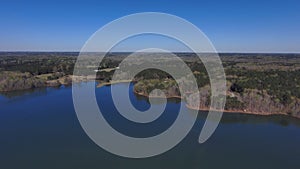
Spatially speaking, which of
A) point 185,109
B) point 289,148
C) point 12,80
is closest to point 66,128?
point 185,109

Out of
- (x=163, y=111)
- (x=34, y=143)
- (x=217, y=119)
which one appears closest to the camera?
(x=34, y=143)

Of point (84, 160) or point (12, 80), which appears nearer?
point (84, 160)

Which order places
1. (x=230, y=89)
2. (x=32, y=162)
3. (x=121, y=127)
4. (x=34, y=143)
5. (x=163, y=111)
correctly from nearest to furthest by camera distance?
1. (x=32, y=162)
2. (x=34, y=143)
3. (x=121, y=127)
4. (x=163, y=111)
5. (x=230, y=89)

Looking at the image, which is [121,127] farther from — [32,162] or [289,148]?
[289,148]

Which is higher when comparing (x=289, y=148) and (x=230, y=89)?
(x=230, y=89)

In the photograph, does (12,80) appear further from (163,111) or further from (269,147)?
(269,147)

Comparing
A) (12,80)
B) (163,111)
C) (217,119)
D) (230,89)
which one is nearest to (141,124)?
(163,111)
